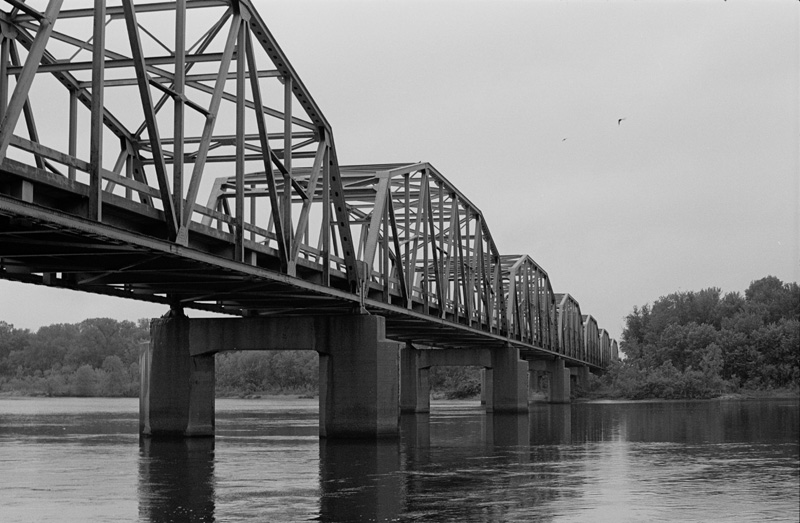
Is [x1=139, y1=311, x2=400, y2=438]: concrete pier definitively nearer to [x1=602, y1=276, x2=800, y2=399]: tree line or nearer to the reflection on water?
the reflection on water

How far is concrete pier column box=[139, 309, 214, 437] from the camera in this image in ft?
154

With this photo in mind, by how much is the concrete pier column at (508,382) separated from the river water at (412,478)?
1334 inches

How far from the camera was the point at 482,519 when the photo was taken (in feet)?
72.1

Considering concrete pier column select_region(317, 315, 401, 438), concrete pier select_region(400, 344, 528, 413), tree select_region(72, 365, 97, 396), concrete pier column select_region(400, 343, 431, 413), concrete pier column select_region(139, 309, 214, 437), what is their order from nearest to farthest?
concrete pier column select_region(317, 315, 401, 438) < concrete pier column select_region(139, 309, 214, 437) < concrete pier select_region(400, 344, 528, 413) < concrete pier column select_region(400, 343, 431, 413) < tree select_region(72, 365, 97, 396)

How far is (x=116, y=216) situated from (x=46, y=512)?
7198 mm

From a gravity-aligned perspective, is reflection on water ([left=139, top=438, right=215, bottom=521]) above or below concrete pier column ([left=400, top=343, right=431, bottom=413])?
below

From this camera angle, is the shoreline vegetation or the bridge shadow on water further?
the shoreline vegetation

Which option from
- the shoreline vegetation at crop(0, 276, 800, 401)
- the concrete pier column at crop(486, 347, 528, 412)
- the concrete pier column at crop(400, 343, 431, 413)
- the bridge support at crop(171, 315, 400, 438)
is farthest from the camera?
the shoreline vegetation at crop(0, 276, 800, 401)

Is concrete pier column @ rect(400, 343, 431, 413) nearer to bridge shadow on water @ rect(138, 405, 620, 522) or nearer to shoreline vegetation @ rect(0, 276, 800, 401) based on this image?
shoreline vegetation @ rect(0, 276, 800, 401)

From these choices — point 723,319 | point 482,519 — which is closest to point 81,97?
point 482,519

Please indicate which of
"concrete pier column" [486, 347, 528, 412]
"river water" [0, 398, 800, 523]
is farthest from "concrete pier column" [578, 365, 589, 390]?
"river water" [0, 398, 800, 523]

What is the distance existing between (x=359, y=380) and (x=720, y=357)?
9830cm

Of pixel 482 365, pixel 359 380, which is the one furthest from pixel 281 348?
pixel 482 365

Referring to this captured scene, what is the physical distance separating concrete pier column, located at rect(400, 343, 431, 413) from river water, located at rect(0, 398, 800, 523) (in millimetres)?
35808
